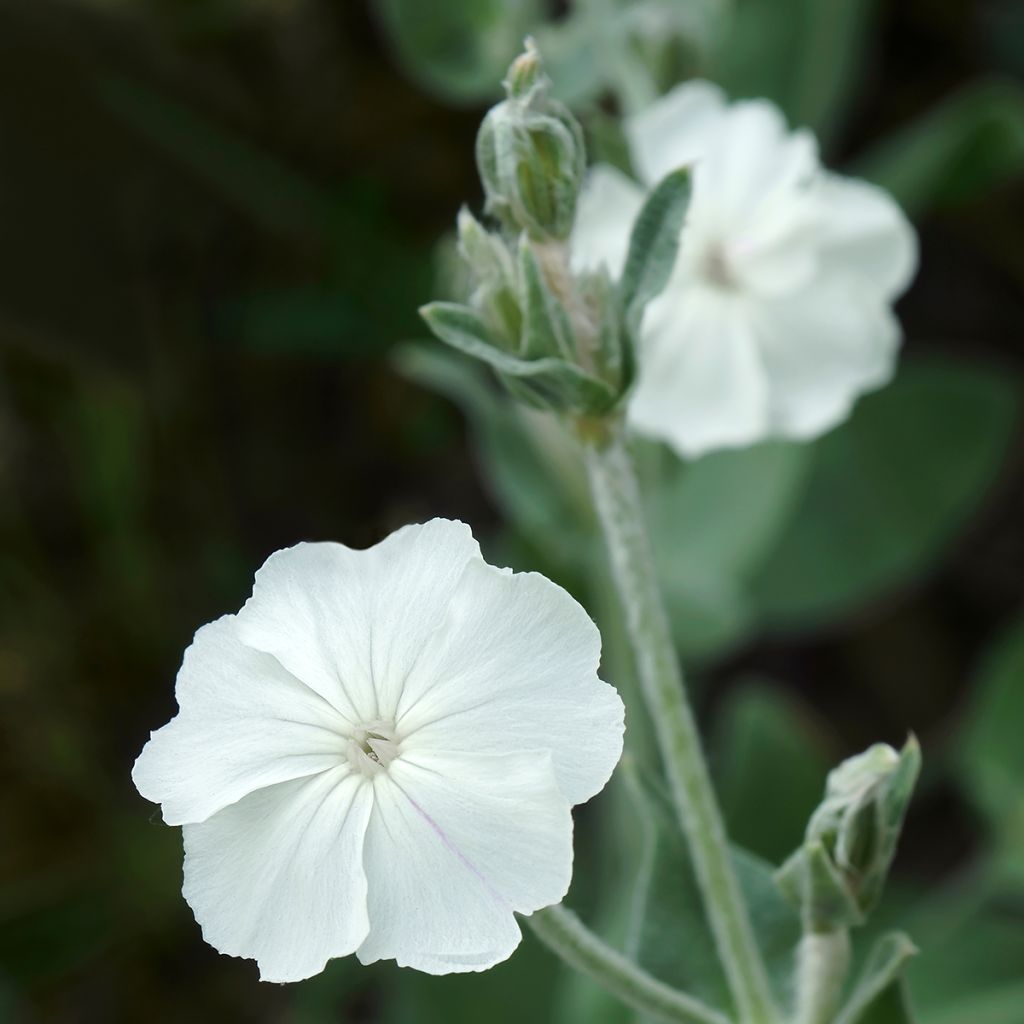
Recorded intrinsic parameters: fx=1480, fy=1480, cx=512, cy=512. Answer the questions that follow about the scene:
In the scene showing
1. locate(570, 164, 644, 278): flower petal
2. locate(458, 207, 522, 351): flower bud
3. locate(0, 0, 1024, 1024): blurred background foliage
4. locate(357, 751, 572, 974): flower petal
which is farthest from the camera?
locate(0, 0, 1024, 1024): blurred background foliage

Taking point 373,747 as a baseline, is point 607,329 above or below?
above

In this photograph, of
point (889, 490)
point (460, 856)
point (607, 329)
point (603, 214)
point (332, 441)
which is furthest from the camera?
point (332, 441)

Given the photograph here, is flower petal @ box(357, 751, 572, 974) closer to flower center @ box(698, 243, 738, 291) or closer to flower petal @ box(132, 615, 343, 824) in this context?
flower petal @ box(132, 615, 343, 824)

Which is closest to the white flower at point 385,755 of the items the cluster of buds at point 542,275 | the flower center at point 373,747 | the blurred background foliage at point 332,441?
the flower center at point 373,747

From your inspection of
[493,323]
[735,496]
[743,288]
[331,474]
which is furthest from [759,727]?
[493,323]

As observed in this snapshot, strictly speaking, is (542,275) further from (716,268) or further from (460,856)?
(716,268)

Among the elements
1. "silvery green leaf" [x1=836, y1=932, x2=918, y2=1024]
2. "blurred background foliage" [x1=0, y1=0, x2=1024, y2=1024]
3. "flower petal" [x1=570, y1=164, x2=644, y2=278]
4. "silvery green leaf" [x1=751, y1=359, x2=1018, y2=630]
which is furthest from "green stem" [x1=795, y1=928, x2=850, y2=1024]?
"silvery green leaf" [x1=751, y1=359, x2=1018, y2=630]

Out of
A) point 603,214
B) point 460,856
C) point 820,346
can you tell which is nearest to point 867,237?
point 820,346
